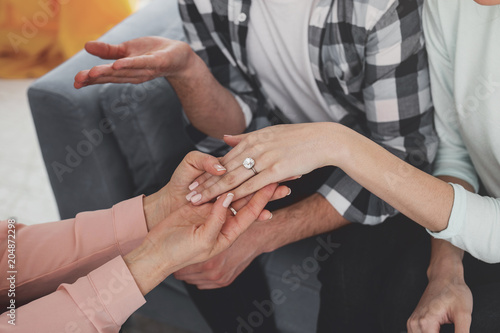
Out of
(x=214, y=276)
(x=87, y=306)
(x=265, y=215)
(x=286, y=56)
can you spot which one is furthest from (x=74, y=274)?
(x=286, y=56)

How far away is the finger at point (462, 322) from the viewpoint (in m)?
0.88

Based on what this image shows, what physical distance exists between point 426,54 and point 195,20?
564mm

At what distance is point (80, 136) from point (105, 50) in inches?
9.0

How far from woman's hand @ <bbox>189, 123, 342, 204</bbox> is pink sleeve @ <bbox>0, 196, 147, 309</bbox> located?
16 cm

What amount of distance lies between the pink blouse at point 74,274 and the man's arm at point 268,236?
0.17 m

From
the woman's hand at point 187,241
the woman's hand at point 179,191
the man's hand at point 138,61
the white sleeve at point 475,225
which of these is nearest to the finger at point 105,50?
the man's hand at point 138,61

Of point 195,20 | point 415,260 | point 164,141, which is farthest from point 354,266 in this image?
point 195,20

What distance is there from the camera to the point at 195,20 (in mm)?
1286

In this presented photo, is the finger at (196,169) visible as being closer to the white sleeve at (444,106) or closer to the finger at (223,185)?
the finger at (223,185)

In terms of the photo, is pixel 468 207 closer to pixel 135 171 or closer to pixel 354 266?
pixel 354 266

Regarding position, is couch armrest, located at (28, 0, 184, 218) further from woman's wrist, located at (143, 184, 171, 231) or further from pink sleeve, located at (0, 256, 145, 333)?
pink sleeve, located at (0, 256, 145, 333)

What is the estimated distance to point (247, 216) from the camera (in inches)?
37.5

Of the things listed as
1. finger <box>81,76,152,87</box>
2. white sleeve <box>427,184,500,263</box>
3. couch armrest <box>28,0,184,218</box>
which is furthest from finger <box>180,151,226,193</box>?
white sleeve <box>427,184,500,263</box>

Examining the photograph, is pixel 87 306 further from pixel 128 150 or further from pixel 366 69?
pixel 366 69
